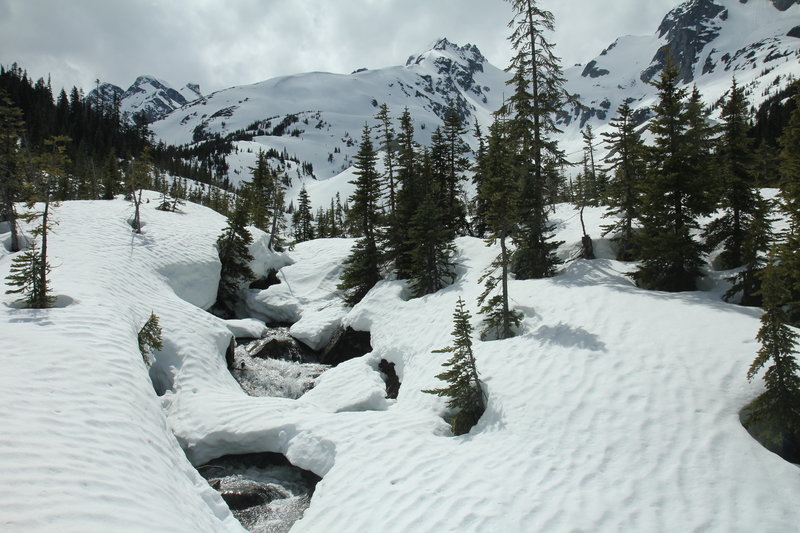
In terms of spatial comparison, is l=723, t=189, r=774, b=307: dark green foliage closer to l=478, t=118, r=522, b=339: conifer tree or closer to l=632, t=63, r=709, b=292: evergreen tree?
l=632, t=63, r=709, b=292: evergreen tree

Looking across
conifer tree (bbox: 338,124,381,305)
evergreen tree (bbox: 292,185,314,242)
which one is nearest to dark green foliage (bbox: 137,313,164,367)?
conifer tree (bbox: 338,124,381,305)

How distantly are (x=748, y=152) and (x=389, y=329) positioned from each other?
16.8m

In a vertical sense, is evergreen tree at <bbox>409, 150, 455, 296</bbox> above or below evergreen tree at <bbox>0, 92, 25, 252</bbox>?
below

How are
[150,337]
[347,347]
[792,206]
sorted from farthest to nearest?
[347,347] < [150,337] < [792,206]

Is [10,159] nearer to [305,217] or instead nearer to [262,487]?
[262,487]

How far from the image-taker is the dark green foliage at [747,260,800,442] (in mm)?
6973

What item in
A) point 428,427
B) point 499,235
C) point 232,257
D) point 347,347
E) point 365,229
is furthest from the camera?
point 232,257

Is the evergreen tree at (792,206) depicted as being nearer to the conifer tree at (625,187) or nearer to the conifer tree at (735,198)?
the conifer tree at (735,198)

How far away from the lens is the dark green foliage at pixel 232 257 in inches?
1056

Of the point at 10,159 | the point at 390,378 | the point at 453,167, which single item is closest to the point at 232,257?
the point at 10,159

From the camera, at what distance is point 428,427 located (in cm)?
1053

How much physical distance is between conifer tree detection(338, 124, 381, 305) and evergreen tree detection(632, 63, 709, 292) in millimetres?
15785

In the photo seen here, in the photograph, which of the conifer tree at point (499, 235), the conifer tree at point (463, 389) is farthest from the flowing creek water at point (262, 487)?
the conifer tree at point (499, 235)

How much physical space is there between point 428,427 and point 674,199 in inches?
503
